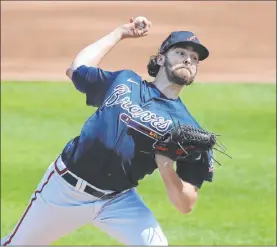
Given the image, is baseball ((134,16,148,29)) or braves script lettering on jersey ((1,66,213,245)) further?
baseball ((134,16,148,29))

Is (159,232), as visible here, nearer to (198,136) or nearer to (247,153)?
(198,136)

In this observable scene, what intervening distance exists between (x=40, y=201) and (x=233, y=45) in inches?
545

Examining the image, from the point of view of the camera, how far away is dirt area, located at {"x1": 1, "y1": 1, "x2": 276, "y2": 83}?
1753 centimetres

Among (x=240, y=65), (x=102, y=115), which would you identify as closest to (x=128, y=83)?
(x=102, y=115)

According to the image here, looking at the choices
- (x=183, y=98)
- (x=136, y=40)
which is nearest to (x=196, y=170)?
(x=183, y=98)

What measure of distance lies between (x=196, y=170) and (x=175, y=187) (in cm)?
28

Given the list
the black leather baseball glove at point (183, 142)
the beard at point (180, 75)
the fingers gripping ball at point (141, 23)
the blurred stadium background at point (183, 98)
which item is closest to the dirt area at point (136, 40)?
the blurred stadium background at point (183, 98)

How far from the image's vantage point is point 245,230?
9219mm

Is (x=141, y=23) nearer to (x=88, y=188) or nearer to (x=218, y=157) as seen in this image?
(x=88, y=188)

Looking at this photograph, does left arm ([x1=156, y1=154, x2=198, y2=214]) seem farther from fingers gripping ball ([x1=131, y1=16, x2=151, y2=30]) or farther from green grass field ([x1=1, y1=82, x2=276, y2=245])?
green grass field ([x1=1, y1=82, x2=276, y2=245])

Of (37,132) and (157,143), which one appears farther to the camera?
(37,132)

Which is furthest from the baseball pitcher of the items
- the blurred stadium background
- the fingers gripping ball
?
the blurred stadium background

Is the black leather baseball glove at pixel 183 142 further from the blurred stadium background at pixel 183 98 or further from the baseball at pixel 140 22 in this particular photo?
the blurred stadium background at pixel 183 98

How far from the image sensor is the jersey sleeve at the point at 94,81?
19.7 ft
